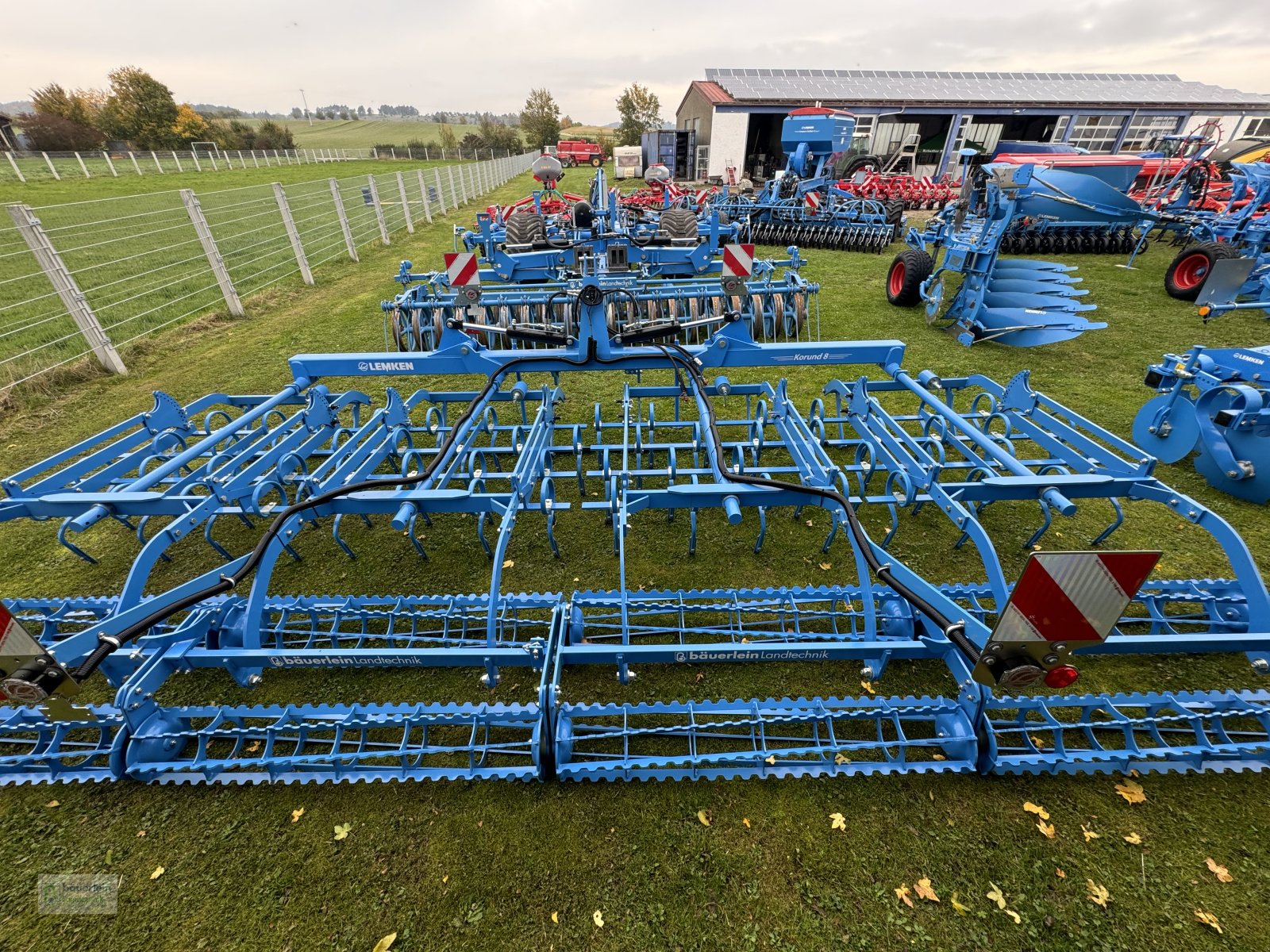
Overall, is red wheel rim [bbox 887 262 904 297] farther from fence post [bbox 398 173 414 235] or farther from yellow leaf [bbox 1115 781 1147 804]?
fence post [bbox 398 173 414 235]

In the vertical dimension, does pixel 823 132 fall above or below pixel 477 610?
above

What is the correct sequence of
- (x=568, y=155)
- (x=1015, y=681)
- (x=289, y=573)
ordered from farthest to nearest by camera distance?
1. (x=568, y=155)
2. (x=289, y=573)
3. (x=1015, y=681)

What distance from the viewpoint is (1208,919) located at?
7.14ft

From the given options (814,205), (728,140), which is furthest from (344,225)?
(728,140)

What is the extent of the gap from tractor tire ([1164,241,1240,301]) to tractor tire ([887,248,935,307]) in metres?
4.82

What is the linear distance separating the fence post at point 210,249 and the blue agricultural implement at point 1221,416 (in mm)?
12404

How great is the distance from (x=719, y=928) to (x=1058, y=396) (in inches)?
273

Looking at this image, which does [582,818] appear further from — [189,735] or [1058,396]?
[1058,396]

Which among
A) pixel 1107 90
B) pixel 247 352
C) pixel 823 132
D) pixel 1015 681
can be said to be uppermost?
pixel 1107 90

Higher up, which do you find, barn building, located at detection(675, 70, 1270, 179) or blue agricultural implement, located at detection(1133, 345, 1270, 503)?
barn building, located at detection(675, 70, 1270, 179)

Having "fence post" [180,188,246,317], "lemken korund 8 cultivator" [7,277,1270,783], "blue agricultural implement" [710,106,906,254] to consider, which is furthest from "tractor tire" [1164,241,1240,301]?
"fence post" [180,188,246,317]

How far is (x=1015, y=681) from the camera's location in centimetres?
189

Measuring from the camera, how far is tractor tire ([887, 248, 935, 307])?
921cm

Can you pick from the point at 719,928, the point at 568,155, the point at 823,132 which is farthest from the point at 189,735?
the point at 568,155
